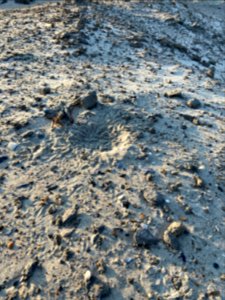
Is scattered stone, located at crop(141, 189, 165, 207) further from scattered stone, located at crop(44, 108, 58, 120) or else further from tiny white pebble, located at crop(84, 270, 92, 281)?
scattered stone, located at crop(44, 108, 58, 120)

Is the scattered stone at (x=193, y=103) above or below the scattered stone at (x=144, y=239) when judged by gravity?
above

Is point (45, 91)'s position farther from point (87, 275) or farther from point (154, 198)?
point (87, 275)

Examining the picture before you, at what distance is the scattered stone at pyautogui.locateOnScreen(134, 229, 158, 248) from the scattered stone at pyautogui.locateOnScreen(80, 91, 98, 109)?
3175 mm

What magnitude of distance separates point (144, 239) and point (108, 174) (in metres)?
1.44

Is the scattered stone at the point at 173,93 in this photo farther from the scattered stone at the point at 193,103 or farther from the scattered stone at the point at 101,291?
the scattered stone at the point at 101,291

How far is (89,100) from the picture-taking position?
8734 millimetres

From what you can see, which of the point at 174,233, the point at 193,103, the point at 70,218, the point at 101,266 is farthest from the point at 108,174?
the point at 193,103

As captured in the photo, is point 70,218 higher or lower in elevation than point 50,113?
lower

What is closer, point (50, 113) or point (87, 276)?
point (87, 276)

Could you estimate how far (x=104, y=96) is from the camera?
9188 millimetres

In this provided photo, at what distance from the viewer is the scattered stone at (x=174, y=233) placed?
6.26 metres

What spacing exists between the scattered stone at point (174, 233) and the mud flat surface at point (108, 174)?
1cm

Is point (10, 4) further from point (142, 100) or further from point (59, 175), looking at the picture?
point (59, 175)

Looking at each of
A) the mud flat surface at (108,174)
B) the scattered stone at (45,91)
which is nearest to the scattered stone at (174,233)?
the mud flat surface at (108,174)
